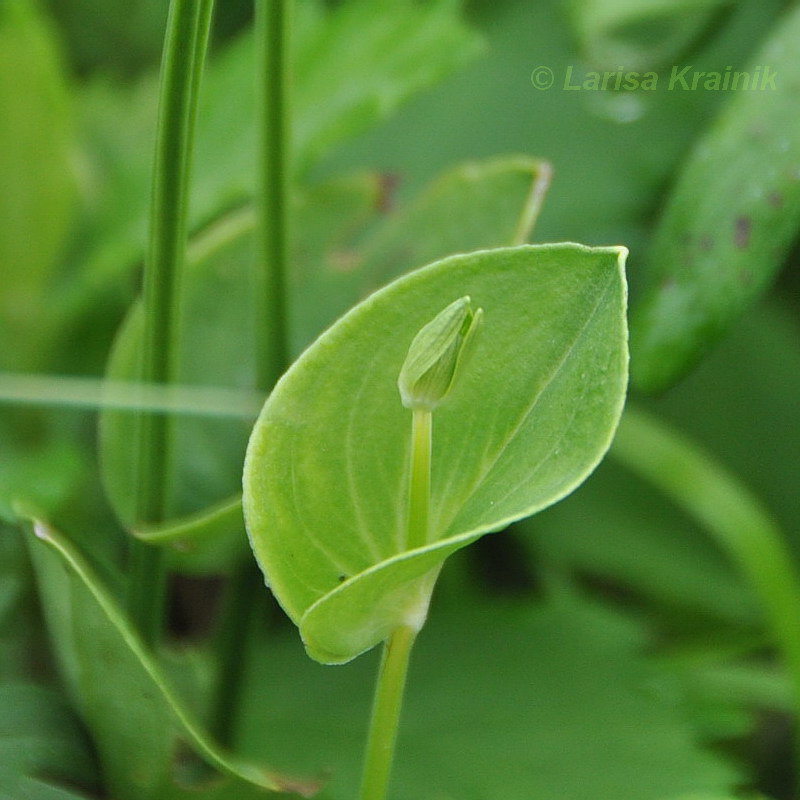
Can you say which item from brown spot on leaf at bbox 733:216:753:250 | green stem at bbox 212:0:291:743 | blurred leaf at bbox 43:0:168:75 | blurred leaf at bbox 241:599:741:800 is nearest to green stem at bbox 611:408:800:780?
blurred leaf at bbox 241:599:741:800

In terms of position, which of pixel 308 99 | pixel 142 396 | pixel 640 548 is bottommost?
pixel 142 396

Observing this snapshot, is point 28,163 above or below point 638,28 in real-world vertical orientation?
below

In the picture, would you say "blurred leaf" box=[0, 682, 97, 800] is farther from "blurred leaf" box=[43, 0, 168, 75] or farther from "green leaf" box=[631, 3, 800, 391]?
"blurred leaf" box=[43, 0, 168, 75]

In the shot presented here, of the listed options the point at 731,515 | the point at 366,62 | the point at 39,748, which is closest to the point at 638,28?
the point at 366,62

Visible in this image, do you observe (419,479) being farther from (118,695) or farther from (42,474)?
(42,474)

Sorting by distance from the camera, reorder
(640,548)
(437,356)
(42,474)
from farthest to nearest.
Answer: (640,548)
(42,474)
(437,356)

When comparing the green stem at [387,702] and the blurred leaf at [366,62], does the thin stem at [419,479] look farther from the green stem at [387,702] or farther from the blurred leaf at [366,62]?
the blurred leaf at [366,62]

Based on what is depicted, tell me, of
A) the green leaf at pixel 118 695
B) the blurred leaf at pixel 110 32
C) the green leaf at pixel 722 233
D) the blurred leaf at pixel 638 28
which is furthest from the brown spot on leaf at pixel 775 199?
the blurred leaf at pixel 110 32

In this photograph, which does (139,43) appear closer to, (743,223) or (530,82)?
(530,82)
